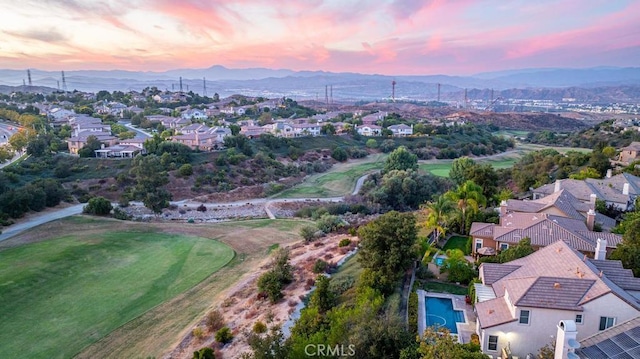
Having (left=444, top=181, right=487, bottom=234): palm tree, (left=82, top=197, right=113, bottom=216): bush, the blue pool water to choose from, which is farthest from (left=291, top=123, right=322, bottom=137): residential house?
the blue pool water

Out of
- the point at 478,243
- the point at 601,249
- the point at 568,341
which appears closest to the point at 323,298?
the point at 478,243

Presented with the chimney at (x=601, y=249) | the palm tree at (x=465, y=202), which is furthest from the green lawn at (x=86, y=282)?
the chimney at (x=601, y=249)

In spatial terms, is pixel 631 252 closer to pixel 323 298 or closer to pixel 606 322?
pixel 606 322

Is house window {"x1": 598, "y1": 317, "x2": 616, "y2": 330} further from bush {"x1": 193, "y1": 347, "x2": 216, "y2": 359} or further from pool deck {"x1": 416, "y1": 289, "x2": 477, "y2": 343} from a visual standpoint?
bush {"x1": 193, "y1": 347, "x2": 216, "y2": 359}

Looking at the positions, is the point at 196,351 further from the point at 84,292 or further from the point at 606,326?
the point at 606,326

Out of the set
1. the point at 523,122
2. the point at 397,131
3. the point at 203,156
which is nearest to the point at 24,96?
the point at 203,156

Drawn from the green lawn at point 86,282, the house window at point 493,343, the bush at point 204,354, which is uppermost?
the house window at point 493,343

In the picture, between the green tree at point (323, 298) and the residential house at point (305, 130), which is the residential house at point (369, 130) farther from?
the green tree at point (323, 298)
